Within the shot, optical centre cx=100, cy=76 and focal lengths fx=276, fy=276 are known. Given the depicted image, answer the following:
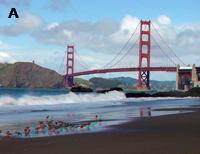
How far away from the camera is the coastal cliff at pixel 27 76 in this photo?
10694 centimetres

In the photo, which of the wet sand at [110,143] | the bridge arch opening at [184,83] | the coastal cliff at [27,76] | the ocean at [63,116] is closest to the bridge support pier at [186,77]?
the bridge arch opening at [184,83]

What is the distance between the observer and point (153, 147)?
4129mm

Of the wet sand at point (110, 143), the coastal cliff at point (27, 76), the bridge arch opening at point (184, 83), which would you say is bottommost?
the wet sand at point (110, 143)

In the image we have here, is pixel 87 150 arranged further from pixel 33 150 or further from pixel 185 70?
pixel 185 70

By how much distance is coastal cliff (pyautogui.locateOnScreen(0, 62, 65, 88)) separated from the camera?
351ft

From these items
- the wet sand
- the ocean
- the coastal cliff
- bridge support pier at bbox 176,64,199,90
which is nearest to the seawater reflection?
Result: the ocean

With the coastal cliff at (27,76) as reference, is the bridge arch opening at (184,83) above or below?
below

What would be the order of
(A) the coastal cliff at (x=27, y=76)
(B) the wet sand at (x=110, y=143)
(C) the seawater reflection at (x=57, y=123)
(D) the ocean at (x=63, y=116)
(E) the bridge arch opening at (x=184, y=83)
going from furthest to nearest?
(A) the coastal cliff at (x=27, y=76) < (E) the bridge arch opening at (x=184, y=83) < (D) the ocean at (x=63, y=116) < (C) the seawater reflection at (x=57, y=123) < (B) the wet sand at (x=110, y=143)

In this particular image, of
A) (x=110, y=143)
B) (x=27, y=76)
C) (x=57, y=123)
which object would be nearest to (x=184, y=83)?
(x=27, y=76)

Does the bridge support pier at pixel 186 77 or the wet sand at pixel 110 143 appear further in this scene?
the bridge support pier at pixel 186 77

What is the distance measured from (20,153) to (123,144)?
1.56m

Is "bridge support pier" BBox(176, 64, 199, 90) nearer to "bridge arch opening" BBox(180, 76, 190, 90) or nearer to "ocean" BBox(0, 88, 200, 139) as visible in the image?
"bridge arch opening" BBox(180, 76, 190, 90)

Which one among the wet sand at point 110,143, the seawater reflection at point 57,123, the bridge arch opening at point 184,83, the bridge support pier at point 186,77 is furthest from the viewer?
the bridge arch opening at point 184,83

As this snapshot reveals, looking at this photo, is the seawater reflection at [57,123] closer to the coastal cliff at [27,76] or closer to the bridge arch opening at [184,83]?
the bridge arch opening at [184,83]
